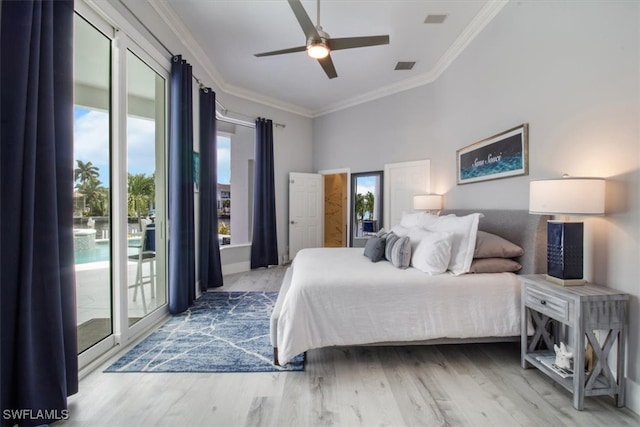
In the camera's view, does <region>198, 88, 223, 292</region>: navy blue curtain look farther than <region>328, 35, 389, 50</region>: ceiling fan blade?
Yes

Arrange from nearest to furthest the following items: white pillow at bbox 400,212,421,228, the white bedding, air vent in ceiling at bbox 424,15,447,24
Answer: the white bedding < air vent in ceiling at bbox 424,15,447,24 < white pillow at bbox 400,212,421,228

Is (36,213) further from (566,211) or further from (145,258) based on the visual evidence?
(566,211)

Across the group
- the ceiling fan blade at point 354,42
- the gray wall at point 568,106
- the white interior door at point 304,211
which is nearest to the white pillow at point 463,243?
the gray wall at point 568,106

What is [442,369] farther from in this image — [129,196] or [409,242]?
[129,196]

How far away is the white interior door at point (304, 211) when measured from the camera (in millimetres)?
5781

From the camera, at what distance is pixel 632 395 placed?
1608 millimetres

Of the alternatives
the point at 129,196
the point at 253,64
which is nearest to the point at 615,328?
the point at 129,196

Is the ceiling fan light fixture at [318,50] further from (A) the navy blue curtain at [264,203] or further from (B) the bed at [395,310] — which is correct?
(A) the navy blue curtain at [264,203]

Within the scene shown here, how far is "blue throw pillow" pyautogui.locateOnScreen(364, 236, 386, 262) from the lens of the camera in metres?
2.74

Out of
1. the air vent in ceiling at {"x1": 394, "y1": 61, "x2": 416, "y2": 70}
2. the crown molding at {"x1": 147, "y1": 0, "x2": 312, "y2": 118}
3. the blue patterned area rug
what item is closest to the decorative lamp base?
the blue patterned area rug

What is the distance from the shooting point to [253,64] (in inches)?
163

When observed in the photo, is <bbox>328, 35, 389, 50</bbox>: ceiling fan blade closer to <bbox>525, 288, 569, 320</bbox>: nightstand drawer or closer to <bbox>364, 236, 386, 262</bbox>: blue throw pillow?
<bbox>364, 236, 386, 262</bbox>: blue throw pillow

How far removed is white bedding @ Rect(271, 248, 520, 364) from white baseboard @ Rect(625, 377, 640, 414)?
579 millimetres

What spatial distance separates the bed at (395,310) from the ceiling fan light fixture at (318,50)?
1958 mm
